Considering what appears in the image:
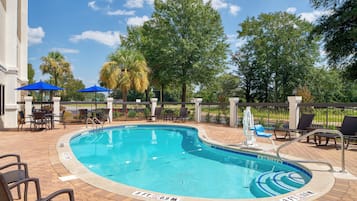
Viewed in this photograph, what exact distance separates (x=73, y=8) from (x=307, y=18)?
2846 cm

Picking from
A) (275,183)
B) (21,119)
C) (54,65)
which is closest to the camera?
(275,183)

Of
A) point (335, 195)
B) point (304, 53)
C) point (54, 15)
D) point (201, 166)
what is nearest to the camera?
point (335, 195)

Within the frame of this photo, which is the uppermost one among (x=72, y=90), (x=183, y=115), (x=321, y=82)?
(x=321, y=82)

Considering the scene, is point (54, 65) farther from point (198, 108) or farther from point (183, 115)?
point (198, 108)

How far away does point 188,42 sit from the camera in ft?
70.5

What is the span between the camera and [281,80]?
32.8m

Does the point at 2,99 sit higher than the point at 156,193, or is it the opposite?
the point at 2,99

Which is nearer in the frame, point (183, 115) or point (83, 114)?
point (83, 114)

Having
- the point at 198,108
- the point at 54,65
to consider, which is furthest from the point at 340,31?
the point at 54,65

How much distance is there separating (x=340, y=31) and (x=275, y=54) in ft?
64.0

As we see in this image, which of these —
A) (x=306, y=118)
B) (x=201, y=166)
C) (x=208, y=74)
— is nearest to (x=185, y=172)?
(x=201, y=166)

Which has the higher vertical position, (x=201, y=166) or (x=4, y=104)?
(x=4, y=104)

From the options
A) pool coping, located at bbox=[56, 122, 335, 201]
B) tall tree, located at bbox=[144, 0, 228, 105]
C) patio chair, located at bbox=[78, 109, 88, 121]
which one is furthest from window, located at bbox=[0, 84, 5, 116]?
tall tree, located at bbox=[144, 0, 228, 105]

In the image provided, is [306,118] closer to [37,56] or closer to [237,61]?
[237,61]
